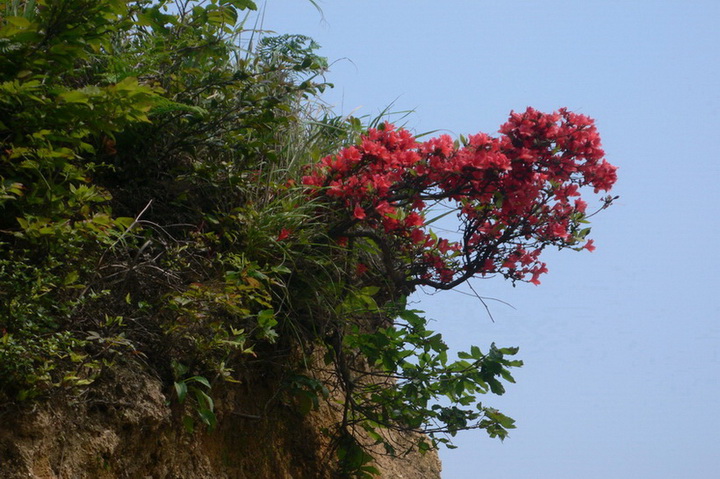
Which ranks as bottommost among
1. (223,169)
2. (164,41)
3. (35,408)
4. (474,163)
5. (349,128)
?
(35,408)

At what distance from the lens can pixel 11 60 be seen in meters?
3.14

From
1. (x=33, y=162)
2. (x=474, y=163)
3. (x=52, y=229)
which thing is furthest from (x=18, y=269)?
(x=474, y=163)

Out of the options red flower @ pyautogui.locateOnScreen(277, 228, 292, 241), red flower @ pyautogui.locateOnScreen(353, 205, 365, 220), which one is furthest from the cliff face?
red flower @ pyautogui.locateOnScreen(353, 205, 365, 220)

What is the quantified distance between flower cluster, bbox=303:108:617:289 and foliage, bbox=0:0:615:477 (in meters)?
0.01

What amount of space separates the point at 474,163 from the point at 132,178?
5.93 ft

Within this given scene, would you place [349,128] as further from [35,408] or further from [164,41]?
[35,408]

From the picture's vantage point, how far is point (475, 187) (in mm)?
4238

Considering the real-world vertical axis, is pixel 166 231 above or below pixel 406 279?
below

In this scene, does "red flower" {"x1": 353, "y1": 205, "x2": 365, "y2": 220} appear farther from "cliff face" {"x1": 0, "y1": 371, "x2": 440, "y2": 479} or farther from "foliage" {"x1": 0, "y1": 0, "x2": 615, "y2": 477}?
"cliff face" {"x1": 0, "y1": 371, "x2": 440, "y2": 479}

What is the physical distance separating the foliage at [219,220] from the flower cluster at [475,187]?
0.01 metres

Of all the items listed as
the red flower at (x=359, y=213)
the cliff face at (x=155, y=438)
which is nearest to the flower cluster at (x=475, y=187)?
the red flower at (x=359, y=213)

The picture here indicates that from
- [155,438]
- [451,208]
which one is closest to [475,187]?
[451,208]

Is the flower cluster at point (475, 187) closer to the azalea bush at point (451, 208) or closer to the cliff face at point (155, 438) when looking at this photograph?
the azalea bush at point (451, 208)

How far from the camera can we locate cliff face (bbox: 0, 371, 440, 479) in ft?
9.41
